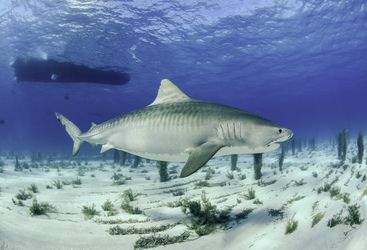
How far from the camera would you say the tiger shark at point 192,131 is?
5.14 m

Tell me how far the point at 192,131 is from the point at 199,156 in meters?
0.63

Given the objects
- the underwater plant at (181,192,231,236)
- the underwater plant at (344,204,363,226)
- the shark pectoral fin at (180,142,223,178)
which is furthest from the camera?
the underwater plant at (181,192,231,236)

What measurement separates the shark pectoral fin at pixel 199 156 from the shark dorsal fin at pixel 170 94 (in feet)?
4.14

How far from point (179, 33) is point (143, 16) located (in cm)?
473

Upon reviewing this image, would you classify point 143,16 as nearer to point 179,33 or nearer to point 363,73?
point 179,33

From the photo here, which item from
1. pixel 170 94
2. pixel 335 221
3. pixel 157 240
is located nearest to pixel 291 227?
pixel 335 221

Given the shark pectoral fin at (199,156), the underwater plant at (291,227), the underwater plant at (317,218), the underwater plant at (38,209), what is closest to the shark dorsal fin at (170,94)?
the shark pectoral fin at (199,156)

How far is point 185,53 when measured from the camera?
3375 centimetres

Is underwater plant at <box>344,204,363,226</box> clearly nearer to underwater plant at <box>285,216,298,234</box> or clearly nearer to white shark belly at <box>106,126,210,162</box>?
underwater plant at <box>285,216,298,234</box>

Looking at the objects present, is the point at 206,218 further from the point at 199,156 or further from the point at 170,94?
the point at 170,94

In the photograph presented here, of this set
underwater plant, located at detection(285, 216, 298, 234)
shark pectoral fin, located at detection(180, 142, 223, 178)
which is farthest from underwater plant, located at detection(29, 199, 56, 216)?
underwater plant, located at detection(285, 216, 298, 234)

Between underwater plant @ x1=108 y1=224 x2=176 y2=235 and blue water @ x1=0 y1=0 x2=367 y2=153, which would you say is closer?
underwater plant @ x1=108 y1=224 x2=176 y2=235

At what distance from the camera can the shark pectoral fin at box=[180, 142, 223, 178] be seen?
4.67 meters

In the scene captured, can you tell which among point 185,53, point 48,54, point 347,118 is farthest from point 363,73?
point 347,118
